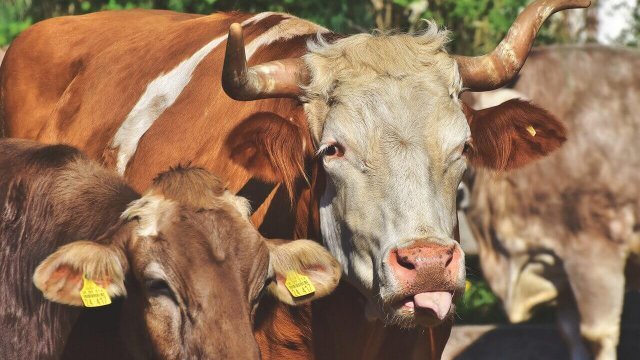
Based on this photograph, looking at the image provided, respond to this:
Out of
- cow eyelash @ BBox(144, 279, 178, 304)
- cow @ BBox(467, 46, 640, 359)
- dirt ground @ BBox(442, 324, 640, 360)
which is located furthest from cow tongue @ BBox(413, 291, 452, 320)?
cow @ BBox(467, 46, 640, 359)

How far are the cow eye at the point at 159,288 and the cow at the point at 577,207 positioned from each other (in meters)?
4.73

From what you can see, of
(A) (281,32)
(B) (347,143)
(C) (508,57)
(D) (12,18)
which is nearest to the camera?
(B) (347,143)

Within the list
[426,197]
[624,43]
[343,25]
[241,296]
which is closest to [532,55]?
[343,25]

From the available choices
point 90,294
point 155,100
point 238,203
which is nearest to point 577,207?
point 155,100

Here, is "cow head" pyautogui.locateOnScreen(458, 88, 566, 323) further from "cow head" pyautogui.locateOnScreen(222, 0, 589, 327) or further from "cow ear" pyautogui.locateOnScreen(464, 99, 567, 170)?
"cow head" pyautogui.locateOnScreen(222, 0, 589, 327)

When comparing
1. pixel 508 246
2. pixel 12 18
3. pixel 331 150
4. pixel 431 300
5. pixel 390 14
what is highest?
pixel 331 150

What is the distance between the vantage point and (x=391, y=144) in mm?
5680

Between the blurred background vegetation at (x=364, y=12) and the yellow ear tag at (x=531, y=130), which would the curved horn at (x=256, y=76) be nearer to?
the yellow ear tag at (x=531, y=130)

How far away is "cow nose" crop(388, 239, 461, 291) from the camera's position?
17.7 ft

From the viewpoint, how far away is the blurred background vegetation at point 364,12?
403 inches

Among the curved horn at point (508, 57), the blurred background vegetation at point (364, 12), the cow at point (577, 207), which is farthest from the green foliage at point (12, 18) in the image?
the curved horn at point (508, 57)

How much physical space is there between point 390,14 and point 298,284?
6.23 m

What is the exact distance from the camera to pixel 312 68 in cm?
600

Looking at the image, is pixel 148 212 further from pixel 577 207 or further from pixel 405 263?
pixel 577 207
